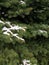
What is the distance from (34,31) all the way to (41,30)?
0.48 ft

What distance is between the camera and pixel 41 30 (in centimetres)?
411

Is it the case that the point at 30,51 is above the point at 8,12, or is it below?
below

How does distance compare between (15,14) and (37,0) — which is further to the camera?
(37,0)

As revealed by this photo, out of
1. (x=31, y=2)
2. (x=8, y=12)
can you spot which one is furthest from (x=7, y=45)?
(x=31, y=2)

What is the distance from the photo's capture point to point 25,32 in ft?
13.0

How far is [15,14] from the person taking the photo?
13.1 ft

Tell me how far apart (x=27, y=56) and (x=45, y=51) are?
1.63ft

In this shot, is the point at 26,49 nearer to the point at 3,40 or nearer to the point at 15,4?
the point at 3,40

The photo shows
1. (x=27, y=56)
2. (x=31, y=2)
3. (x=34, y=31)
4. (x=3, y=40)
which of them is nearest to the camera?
(x=3, y=40)

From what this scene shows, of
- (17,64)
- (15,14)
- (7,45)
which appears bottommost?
(17,64)

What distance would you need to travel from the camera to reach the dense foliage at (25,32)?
3602 mm

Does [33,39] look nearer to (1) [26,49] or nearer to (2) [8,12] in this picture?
(1) [26,49]

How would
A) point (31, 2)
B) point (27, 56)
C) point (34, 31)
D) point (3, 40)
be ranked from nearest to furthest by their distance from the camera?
1. point (3, 40)
2. point (27, 56)
3. point (34, 31)
4. point (31, 2)

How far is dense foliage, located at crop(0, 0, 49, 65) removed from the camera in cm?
360
